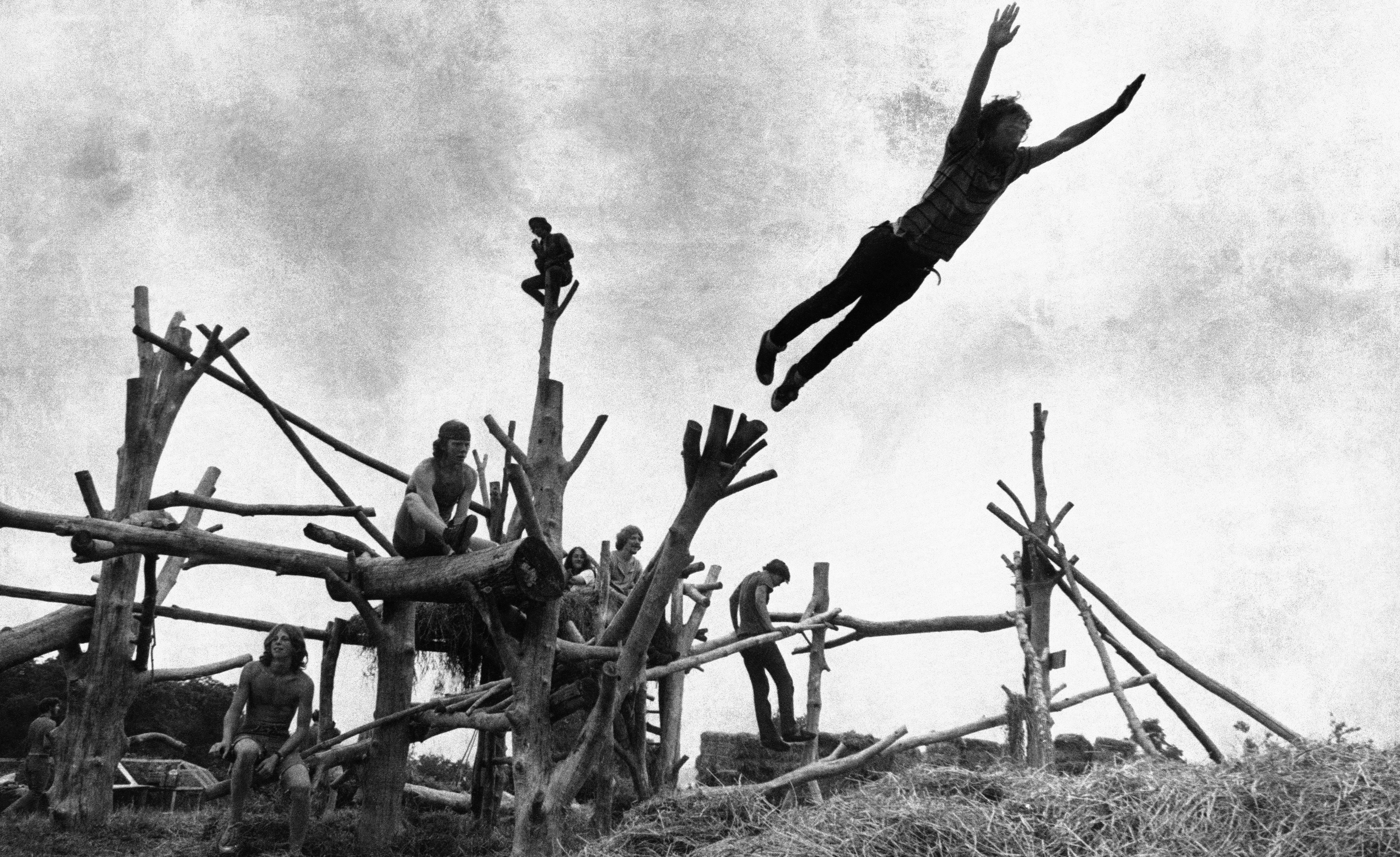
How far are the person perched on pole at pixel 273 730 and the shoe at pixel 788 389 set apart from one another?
386 cm

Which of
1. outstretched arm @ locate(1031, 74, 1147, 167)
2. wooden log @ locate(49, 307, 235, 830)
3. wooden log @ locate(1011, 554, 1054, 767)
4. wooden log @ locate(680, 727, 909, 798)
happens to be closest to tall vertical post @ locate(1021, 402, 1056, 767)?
wooden log @ locate(1011, 554, 1054, 767)

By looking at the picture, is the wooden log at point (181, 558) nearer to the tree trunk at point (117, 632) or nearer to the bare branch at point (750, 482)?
the tree trunk at point (117, 632)

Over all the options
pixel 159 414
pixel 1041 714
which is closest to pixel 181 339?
pixel 159 414

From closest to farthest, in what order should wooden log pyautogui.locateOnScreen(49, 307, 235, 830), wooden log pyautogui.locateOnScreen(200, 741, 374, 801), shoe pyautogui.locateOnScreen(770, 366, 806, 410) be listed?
1. shoe pyautogui.locateOnScreen(770, 366, 806, 410)
2. wooden log pyautogui.locateOnScreen(200, 741, 374, 801)
3. wooden log pyautogui.locateOnScreen(49, 307, 235, 830)

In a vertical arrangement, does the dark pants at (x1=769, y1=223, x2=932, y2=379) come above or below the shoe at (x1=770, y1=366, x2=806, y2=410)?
above

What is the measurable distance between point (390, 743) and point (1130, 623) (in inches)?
238

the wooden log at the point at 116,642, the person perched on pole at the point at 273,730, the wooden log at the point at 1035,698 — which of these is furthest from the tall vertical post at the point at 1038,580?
the wooden log at the point at 116,642

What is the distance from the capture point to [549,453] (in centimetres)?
882

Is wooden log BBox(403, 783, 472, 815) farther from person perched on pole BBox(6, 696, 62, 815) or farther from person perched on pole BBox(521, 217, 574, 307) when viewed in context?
person perched on pole BBox(521, 217, 574, 307)

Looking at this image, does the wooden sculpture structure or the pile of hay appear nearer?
the pile of hay

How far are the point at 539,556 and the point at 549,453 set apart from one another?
36.2 inches

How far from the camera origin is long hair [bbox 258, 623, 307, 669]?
9.30 metres

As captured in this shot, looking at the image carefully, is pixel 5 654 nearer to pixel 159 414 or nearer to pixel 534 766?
pixel 159 414

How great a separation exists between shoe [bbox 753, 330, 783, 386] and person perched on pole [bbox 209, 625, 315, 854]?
153 inches
